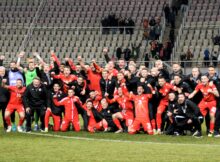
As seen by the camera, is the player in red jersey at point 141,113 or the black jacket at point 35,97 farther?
the black jacket at point 35,97

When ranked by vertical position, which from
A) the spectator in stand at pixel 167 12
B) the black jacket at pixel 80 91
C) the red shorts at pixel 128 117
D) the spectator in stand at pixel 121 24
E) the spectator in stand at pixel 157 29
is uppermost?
the spectator in stand at pixel 167 12

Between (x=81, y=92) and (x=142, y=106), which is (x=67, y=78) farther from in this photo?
(x=142, y=106)

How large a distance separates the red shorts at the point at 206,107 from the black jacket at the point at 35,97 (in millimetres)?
4348

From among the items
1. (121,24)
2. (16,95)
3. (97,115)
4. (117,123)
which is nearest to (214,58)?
(121,24)

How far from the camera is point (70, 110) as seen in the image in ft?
79.3

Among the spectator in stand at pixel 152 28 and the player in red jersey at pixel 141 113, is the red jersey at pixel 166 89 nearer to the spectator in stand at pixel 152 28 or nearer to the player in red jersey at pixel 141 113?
the player in red jersey at pixel 141 113

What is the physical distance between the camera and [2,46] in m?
44.7

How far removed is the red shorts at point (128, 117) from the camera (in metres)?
23.6

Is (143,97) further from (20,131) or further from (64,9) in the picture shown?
(64,9)

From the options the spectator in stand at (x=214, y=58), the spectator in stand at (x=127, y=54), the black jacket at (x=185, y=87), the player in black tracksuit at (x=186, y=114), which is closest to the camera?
the player in black tracksuit at (x=186, y=114)

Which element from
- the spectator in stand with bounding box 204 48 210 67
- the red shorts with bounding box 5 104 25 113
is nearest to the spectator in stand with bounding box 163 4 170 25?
the spectator in stand with bounding box 204 48 210 67

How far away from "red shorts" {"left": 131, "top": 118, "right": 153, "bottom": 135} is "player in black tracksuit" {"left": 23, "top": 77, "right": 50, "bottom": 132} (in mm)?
2561

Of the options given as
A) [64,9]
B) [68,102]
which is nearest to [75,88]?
[68,102]

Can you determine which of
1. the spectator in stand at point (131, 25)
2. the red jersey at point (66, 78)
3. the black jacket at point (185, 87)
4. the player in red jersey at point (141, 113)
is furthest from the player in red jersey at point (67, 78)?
the spectator in stand at point (131, 25)
